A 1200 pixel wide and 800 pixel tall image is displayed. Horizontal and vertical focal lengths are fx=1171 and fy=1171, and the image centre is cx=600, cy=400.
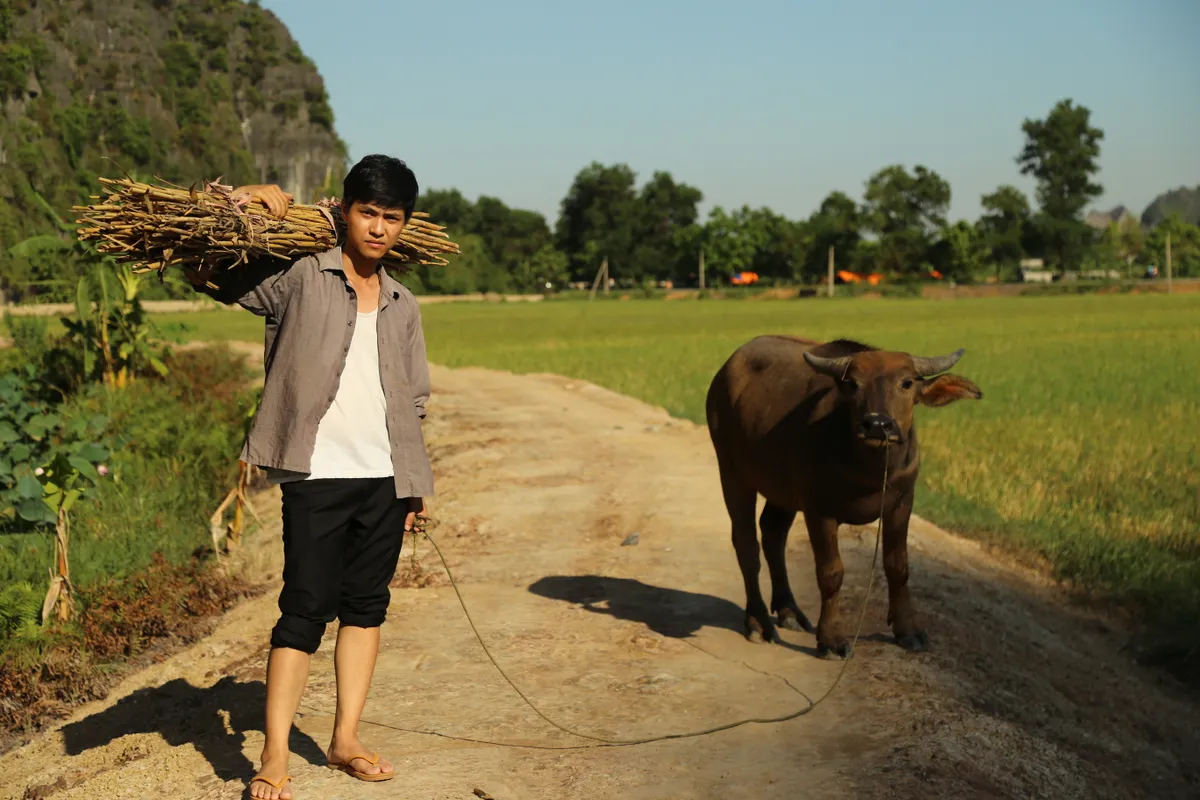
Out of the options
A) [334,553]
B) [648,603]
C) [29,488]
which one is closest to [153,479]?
[29,488]

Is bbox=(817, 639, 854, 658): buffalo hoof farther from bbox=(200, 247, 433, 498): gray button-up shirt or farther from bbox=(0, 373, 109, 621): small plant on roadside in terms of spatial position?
bbox=(0, 373, 109, 621): small plant on roadside

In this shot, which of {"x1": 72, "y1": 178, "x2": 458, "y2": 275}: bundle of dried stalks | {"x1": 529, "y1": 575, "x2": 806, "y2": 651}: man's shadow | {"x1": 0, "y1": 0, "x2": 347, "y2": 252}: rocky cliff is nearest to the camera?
{"x1": 72, "y1": 178, "x2": 458, "y2": 275}: bundle of dried stalks

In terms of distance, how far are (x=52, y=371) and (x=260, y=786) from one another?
1081 centimetres

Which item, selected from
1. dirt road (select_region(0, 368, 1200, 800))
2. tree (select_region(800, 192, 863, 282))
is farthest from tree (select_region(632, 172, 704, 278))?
dirt road (select_region(0, 368, 1200, 800))

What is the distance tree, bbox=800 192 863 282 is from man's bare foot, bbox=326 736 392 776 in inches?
3589

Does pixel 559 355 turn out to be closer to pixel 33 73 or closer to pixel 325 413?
pixel 325 413

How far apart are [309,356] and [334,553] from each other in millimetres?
603

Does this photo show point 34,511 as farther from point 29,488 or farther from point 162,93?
point 162,93

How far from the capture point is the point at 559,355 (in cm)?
2467

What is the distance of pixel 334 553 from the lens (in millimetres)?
3566

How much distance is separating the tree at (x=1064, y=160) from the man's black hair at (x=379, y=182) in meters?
102

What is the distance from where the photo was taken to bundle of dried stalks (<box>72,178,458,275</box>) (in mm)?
3516

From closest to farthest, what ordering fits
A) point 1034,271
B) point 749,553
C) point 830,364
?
point 830,364 < point 749,553 < point 1034,271

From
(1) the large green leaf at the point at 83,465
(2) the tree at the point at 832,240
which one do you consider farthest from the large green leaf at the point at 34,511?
(2) the tree at the point at 832,240
